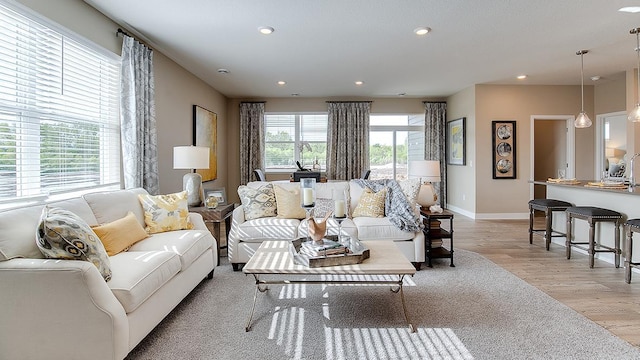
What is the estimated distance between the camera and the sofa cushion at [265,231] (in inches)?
140

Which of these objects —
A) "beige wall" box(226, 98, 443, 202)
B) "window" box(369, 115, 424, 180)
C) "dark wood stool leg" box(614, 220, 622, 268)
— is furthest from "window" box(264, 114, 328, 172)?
"dark wood stool leg" box(614, 220, 622, 268)

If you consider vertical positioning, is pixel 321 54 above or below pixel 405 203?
above

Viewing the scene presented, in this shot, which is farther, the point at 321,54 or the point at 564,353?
the point at 321,54

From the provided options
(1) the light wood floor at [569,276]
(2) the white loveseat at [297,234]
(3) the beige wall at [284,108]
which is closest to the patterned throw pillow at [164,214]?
(2) the white loveseat at [297,234]

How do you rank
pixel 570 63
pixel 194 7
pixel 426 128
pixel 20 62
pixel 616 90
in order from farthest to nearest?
pixel 426 128
pixel 616 90
pixel 570 63
pixel 194 7
pixel 20 62

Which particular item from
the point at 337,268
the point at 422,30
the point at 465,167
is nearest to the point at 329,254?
the point at 337,268

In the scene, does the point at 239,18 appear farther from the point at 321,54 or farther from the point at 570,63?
the point at 570,63

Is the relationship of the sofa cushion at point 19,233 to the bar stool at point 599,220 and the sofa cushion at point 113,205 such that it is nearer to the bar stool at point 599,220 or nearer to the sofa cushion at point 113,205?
the sofa cushion at point 113,205

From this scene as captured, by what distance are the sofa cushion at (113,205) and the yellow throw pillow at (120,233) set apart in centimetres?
9

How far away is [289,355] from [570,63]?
583cm

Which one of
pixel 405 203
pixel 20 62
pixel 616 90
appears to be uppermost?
pixel 616 90

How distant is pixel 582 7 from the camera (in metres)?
3.22

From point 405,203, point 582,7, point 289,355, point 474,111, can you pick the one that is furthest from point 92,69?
point 474,111

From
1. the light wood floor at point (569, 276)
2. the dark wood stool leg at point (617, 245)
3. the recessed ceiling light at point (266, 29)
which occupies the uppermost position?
the recessed ceiling light at point (266, 29)
